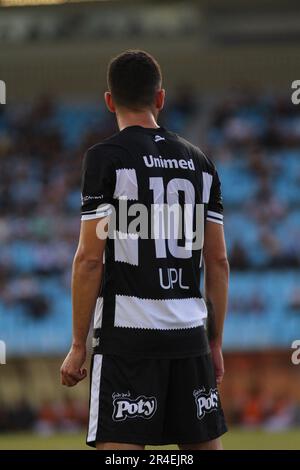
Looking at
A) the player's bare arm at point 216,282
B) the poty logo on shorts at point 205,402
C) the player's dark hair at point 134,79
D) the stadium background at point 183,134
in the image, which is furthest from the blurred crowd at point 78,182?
the player's dark hair at point 134,79

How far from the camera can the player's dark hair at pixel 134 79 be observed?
3.99 meters

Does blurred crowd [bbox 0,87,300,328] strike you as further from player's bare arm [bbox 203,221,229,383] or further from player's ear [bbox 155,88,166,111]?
player's ear [bbox 155,88,166,111]

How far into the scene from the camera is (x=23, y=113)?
712 inches

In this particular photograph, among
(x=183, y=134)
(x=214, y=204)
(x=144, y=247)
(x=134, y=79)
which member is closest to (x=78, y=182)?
(x=183, y=134)

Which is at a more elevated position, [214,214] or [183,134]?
[183,134]

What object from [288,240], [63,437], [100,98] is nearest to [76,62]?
[100,98]

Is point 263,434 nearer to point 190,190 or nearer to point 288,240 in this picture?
point 288,240

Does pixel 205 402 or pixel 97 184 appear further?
pixel 205 402

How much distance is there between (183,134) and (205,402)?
1391 centimetres

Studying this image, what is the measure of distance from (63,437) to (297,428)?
335 cm

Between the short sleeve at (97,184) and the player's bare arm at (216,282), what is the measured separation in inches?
19.6

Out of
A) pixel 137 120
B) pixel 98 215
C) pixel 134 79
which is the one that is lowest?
pixel 98 215

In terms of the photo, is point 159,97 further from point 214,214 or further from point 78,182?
point 78,182

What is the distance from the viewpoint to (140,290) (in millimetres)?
3887
